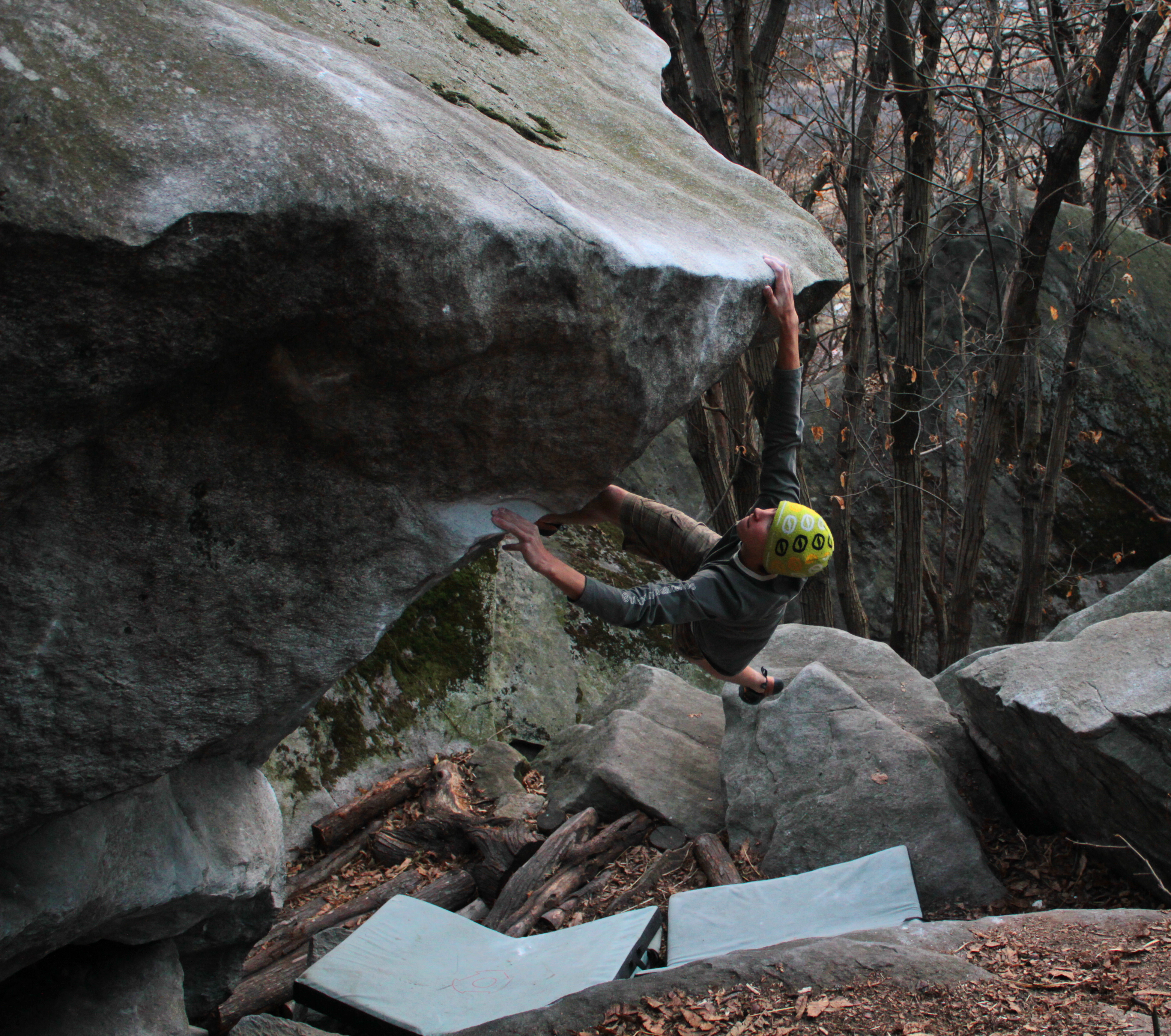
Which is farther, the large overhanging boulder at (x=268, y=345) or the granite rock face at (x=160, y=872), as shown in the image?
the granite rock face at (x=160, y=872)

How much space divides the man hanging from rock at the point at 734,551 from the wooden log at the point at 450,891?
1.96 meters

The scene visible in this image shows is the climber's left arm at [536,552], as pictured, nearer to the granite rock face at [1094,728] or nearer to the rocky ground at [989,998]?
the rocky ground at [989,998]

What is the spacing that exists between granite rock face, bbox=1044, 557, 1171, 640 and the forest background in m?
1.66

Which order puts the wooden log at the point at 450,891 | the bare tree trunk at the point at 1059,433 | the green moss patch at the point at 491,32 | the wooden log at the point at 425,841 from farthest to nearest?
the bare tree trunk at the point at 1059,433 → the wooden log at the point at 425,841 → the wooden log at the point at 450,891 → the green moss patch at the point at 491,32

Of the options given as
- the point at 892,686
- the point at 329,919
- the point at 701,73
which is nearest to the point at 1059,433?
the point at 892,686

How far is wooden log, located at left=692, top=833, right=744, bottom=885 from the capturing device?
470cm

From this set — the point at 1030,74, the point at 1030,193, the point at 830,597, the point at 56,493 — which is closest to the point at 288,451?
the point at 56,493

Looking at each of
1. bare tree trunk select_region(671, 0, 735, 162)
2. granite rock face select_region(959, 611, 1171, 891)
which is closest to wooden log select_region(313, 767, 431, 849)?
granite rock face select_region(959, 611, 1171, 891)

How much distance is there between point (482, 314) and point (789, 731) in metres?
3.57

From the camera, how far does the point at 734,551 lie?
400 centimetres

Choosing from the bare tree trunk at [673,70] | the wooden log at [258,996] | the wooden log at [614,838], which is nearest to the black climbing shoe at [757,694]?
the wooden log at [614,838]

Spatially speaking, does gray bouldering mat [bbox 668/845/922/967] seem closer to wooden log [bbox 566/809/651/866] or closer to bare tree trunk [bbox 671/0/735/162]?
wooden log [bbox 566/809/651/866]

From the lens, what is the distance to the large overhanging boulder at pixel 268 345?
1.82m

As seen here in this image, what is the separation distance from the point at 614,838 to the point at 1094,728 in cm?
260
